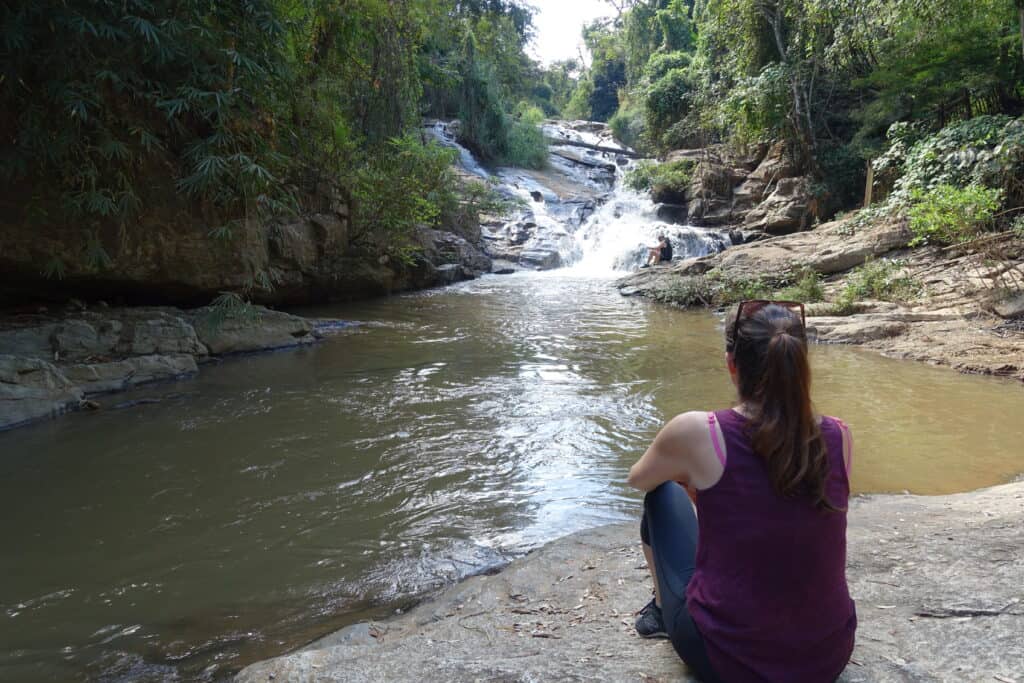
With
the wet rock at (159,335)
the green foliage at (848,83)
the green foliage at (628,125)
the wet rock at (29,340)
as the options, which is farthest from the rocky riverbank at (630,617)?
the green foliage at (628,125)

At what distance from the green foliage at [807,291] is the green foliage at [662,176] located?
10548 millimetres

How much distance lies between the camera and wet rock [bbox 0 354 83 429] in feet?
17.5

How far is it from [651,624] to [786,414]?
94 centimetres

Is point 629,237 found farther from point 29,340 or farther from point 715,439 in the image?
point 715,439

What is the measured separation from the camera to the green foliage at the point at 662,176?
72.0 feet

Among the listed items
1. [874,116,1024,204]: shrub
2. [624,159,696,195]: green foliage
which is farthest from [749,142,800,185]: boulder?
[874,116,1024,204]: shrub

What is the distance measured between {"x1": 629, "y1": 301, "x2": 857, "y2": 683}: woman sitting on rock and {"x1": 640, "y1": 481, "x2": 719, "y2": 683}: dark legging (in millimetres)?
17

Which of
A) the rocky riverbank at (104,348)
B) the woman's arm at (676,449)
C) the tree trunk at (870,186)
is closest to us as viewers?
the woman's arm at (676,449)

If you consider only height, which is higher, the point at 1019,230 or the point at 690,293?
the point at 1019,230

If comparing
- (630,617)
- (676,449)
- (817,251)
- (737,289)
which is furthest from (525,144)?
(676,449)

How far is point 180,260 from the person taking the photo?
27.1 feet

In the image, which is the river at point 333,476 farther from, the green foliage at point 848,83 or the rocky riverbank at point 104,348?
the green foliage at point 848,83

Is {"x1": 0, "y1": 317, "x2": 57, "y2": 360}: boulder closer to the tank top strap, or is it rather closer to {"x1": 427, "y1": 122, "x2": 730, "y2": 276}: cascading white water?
the tank top strap

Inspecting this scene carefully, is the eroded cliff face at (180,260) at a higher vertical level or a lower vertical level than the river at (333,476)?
higher
